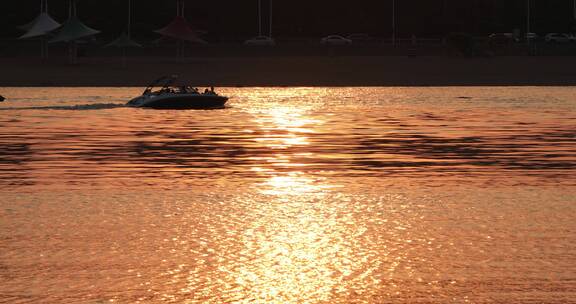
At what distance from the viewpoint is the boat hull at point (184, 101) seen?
182 feet

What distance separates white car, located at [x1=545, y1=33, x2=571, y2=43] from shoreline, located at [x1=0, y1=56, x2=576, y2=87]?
23409 mm

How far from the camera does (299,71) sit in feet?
333

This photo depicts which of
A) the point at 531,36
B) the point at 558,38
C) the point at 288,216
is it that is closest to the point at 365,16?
the point at 531,36

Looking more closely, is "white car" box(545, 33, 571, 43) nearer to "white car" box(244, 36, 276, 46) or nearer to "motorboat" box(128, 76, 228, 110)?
"white car" box(244, 36, 276, 46)

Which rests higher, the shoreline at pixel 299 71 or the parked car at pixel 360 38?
the parked car at pixel 360 38

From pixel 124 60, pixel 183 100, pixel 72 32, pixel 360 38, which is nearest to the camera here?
pixel 183 100

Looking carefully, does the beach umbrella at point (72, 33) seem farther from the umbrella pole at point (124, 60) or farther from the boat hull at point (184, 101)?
the boat hull at point (184, 101)

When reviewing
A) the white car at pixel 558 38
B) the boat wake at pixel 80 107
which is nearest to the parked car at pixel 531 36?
the white car at pixel 558 38

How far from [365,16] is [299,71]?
60128 millimetres

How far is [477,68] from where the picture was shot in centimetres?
10481

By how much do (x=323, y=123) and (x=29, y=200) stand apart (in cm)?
2611

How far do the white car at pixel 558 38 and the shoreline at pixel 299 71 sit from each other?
23.4 m

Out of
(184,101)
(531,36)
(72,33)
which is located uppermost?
(531,36)

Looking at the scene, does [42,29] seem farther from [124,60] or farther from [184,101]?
[184,101]
